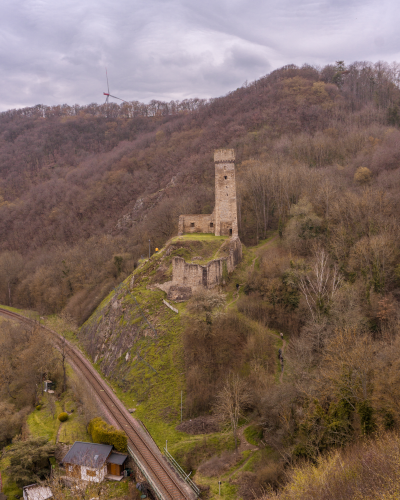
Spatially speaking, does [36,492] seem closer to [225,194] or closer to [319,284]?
[319,284]

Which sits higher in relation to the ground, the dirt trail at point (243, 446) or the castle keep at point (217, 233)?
the castle keep at point (217, 233)

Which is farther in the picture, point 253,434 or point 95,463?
point 253,434

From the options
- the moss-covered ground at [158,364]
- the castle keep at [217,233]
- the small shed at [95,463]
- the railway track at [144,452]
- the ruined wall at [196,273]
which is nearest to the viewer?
the railway track at [144,452]

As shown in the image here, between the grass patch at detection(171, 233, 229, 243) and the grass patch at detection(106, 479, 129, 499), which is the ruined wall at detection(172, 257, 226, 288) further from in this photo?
the grass patch at detection(106, 479, 129, 499)

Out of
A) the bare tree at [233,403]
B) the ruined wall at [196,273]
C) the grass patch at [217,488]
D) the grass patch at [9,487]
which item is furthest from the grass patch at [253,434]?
the grass patch at [9,487]

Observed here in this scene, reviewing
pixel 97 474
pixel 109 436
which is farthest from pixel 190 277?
pixel 97 474

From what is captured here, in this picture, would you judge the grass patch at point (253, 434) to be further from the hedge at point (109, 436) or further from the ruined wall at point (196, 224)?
the ruined wall at point (196, 224)

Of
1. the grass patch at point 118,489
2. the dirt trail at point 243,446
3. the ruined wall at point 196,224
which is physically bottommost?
the grass patch at point 118,489
